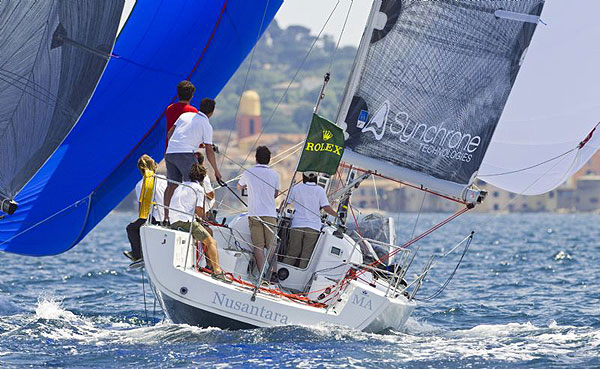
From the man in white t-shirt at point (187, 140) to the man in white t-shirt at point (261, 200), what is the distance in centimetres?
34

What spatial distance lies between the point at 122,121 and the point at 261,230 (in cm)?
178

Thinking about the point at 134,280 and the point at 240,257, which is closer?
the point at 240,257

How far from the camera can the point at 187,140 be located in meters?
7.14

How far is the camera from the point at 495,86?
8.32 meters

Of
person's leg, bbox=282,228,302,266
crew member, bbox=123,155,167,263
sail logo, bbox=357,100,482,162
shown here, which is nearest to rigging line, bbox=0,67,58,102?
crew member, bbox=123,155,167,263

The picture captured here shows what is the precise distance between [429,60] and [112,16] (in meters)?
2.38

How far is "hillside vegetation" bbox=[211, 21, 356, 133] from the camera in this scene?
124 metres

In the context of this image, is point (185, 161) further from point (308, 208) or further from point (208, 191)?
point (308, 208)

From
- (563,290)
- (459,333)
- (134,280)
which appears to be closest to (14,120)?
(459,333)

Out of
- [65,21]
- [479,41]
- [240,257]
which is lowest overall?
Answer: [240,257]

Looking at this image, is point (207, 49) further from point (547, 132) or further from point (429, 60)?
point (547, 132)

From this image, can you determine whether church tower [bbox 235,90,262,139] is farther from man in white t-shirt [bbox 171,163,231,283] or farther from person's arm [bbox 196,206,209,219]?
man in white t-shirt [bbox 171,163,231,283]

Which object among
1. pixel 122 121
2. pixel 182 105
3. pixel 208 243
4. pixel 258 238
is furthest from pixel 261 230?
pixel 122 121

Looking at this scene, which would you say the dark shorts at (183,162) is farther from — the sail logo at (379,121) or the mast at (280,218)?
the sail logo at (379,121)
